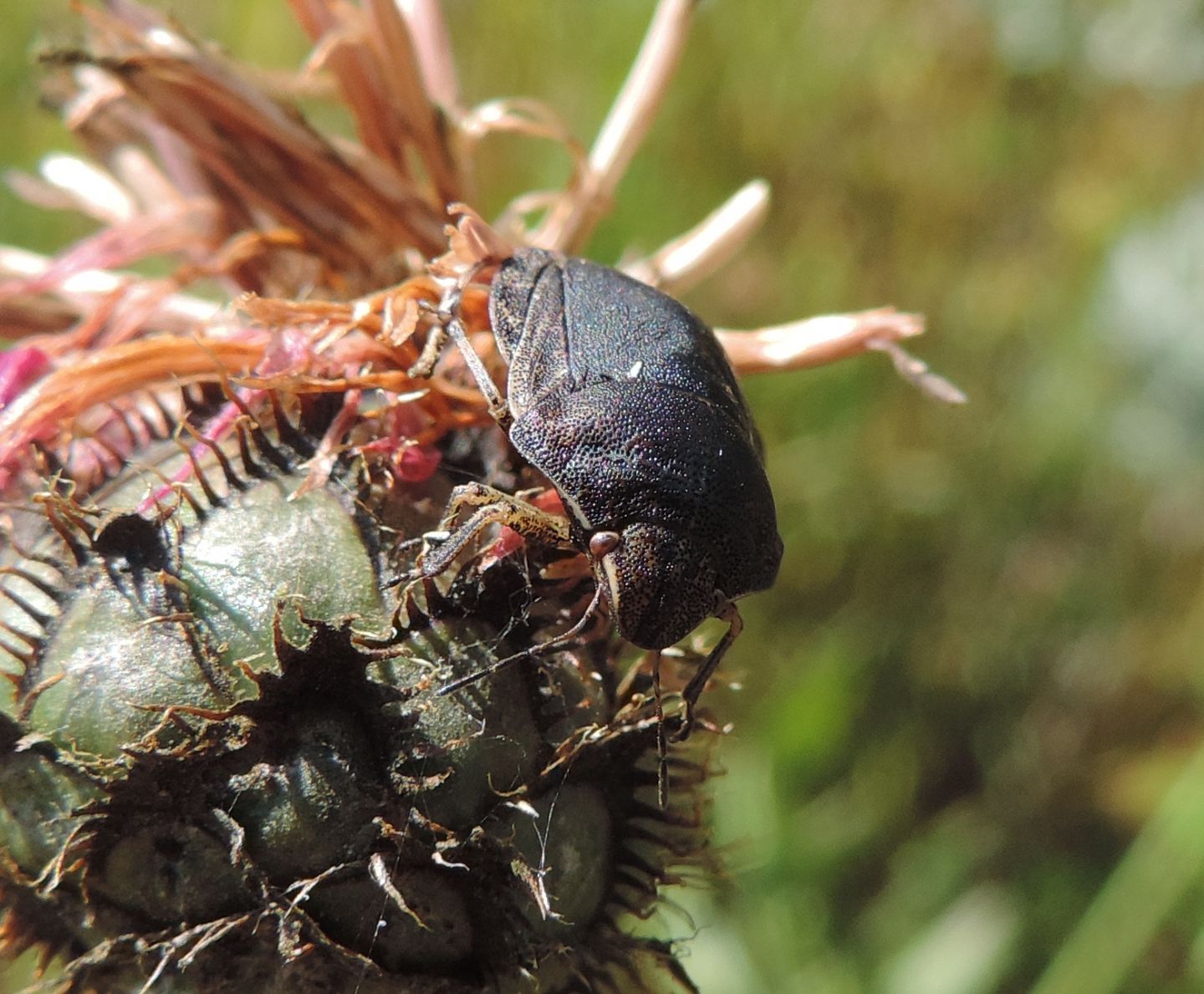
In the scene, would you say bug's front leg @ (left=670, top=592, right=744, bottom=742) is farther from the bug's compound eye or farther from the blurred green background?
the blurred green background

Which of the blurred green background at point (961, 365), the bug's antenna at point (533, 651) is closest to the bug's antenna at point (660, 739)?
the bug's antenna at point (533, 651)

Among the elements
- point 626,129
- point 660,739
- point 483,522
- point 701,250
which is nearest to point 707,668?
point 660,739

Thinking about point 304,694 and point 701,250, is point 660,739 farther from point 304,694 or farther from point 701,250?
point 701,250

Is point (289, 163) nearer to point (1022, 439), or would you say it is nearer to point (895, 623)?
point (895, 623)

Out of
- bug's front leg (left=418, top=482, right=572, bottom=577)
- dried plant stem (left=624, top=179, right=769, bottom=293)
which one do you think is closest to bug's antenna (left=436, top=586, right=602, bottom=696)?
bug's front leg (left=418, top=482, right=572, bottom=577)

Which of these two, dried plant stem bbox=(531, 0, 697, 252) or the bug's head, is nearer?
the bug's head

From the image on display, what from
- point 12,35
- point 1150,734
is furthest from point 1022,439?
point 12,35

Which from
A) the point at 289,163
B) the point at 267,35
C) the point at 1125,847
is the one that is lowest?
the point at 1125,847
